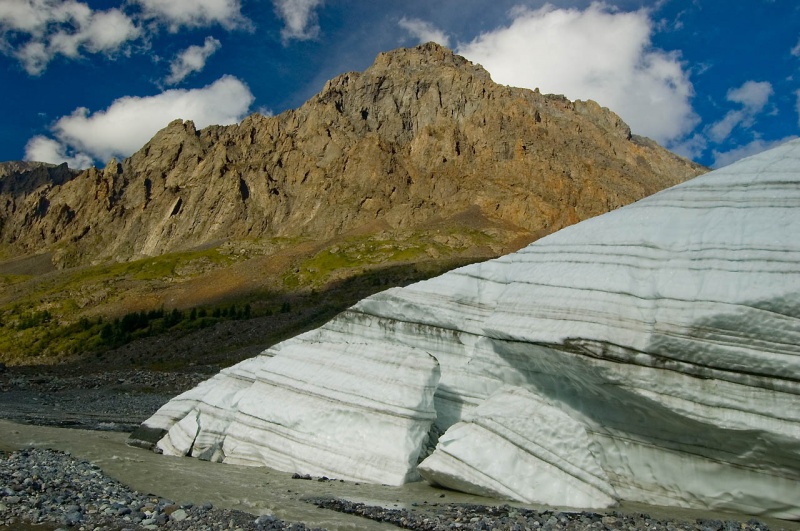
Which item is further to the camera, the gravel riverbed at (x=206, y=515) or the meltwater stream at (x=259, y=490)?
the meltwater stream at (x=259, y=490)

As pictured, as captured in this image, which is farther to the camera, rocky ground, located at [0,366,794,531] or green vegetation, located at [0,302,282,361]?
green vegetation, located at [0,302,282,361]

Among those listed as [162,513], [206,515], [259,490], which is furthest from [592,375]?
[162,513]

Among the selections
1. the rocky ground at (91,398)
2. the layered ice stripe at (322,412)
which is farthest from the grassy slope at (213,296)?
the layered ice stripe at (322,412)

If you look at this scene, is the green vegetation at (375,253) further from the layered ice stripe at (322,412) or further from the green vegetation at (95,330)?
the layered ice stripe at (322,412)

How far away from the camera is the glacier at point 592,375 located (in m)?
11.4

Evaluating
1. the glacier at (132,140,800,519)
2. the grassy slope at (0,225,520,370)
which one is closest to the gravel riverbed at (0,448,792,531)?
the glacier at (132,140,800,519)

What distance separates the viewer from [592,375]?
1248 centimetres

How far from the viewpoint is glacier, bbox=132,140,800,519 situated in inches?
447

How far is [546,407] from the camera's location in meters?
13.4

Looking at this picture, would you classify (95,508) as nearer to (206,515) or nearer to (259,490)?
(206,515)

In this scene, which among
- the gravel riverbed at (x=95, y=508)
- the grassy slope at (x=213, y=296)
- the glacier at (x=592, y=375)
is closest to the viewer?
the gravel riverbed at (x=95, y=508)

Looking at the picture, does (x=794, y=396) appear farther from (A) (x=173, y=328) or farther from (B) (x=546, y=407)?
(A) (x=173, y=328)

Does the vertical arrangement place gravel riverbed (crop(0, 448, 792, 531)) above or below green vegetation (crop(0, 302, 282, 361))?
above

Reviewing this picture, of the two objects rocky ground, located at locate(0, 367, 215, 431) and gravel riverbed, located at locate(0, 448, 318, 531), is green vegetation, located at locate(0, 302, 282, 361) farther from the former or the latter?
gravel riverbed, located at locate(0, 448, 318, 531)
